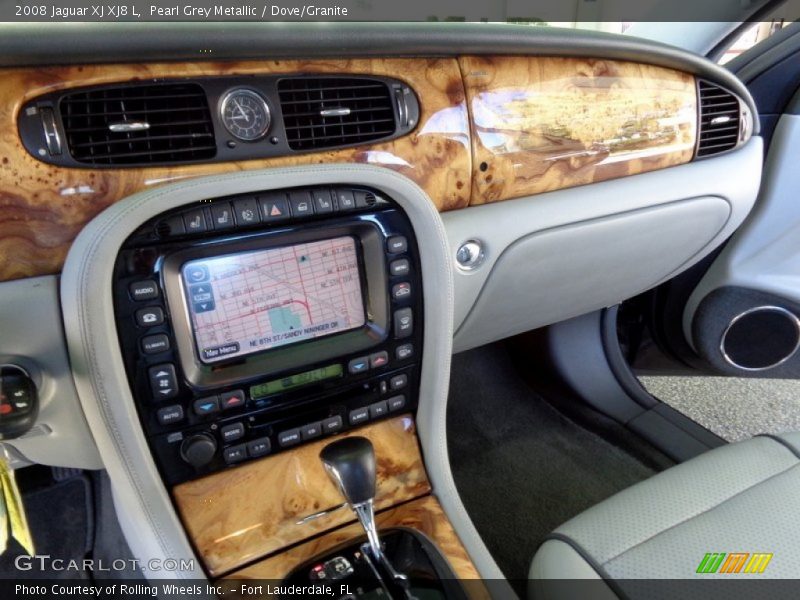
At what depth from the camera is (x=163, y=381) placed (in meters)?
0.70

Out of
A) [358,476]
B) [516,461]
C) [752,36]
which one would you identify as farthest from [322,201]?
[752,36]

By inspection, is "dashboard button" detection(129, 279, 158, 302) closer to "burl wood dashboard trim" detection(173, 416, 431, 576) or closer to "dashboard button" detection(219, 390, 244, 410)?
"dashboard button" detection(219, 390, 244, 410)

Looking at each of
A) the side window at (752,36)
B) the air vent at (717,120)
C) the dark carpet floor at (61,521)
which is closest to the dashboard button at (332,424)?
the dark carpet floor at (61,521)

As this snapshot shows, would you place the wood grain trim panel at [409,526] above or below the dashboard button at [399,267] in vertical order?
below

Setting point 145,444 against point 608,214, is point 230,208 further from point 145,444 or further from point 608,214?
point 608,214

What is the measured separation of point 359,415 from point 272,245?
0.89 feet

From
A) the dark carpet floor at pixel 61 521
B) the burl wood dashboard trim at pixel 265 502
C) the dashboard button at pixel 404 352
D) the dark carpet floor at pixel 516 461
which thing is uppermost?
the dashboard button at pixel 404 352

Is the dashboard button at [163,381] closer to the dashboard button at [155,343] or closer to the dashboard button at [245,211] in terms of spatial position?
the dashboard button at [155,343]

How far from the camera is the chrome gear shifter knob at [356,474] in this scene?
2.48 feet

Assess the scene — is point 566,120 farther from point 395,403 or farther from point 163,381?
point 163,381

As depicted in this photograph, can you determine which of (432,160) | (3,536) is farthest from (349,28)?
(3,536)

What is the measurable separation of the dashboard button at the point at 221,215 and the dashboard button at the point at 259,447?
0.28 m

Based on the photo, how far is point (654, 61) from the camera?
1087 mm

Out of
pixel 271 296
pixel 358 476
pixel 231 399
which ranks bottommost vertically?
pixel 358 476
